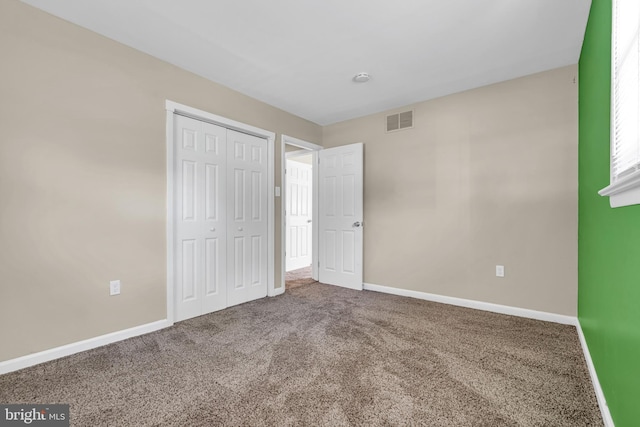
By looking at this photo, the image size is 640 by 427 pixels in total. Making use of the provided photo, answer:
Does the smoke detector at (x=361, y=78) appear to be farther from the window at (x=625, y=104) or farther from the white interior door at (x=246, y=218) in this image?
the window at (x=625, y=104)

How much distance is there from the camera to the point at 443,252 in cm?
346

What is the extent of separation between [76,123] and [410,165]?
11.2ft

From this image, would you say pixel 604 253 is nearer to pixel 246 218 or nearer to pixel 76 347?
pixel 246 218

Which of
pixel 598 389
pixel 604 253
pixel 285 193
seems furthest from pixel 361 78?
pixel 598 389

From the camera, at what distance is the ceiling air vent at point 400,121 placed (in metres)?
3.72

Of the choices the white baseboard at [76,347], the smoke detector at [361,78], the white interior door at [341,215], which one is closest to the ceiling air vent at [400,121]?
the white interior door at [341,215]

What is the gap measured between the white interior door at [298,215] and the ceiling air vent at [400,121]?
2395 millimetres

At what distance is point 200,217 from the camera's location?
119 inches

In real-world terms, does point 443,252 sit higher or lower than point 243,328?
higher

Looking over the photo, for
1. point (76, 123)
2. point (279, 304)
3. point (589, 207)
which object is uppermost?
point (76, 123)

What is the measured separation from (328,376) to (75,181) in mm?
2348

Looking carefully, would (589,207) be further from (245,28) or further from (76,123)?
(76,123)

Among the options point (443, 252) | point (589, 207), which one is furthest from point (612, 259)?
point (443, 252)

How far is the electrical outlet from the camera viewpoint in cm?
237
